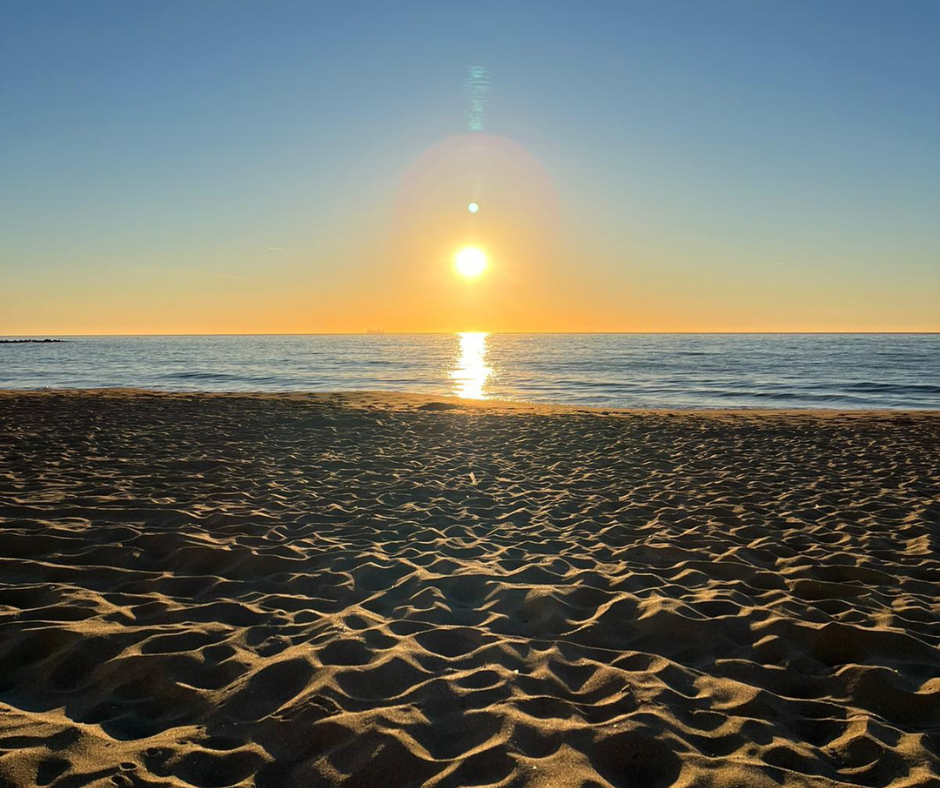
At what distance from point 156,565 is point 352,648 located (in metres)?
2.29

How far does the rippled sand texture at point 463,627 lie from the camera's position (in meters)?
2.55

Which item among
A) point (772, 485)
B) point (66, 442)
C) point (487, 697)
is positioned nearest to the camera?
point (487, 697)

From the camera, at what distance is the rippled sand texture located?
2.55 metres

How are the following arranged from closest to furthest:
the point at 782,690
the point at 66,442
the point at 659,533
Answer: the point at 782,690
the point at 659,533
the point at 66,442

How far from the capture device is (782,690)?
3.18 metres

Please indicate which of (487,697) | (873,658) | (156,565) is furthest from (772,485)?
(156,565)

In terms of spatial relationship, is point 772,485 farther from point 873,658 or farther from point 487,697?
point 487,697

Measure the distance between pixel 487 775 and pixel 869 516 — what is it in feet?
19.9

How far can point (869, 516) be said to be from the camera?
6480 millimetres

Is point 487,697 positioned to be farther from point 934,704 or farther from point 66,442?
point 66,442

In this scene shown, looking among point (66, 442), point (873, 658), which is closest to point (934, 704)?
point (873, 658)

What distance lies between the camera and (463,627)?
3793mm

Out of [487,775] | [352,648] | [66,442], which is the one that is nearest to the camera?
[487,775]

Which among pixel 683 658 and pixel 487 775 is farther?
pixel 683 658
